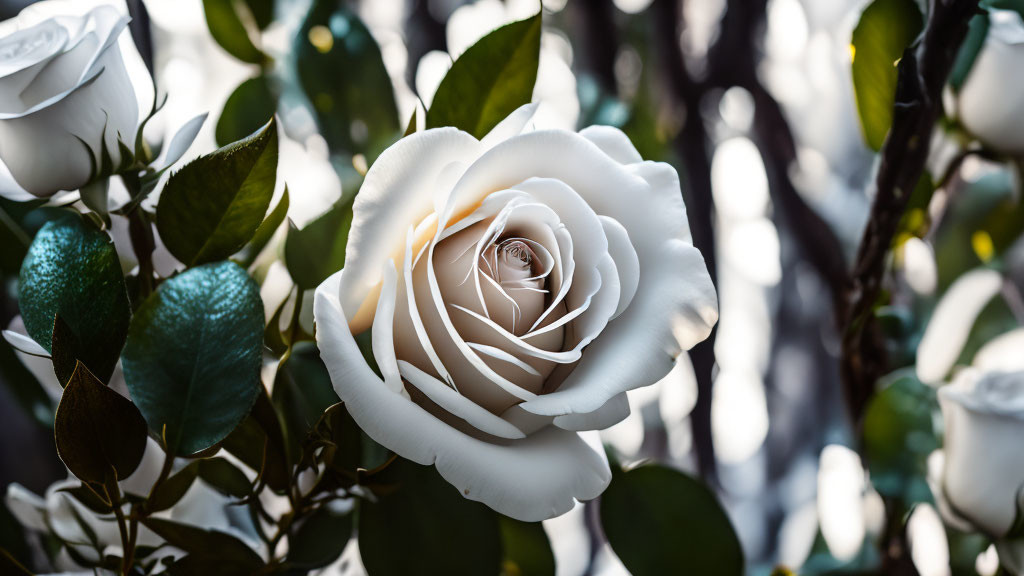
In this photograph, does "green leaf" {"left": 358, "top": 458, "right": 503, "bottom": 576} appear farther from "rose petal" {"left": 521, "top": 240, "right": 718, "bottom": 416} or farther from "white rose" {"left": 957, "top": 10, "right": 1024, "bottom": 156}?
"white rose" {"left": 957, "top": 10, "right": 1024, "bottom": 156}

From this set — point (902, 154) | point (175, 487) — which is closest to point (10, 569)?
point (175, 487)

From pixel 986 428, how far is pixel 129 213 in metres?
0.32

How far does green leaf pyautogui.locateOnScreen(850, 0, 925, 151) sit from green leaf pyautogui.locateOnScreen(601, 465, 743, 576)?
0.16 m

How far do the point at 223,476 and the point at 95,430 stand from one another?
7 centimetres

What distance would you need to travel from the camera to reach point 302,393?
0.21m

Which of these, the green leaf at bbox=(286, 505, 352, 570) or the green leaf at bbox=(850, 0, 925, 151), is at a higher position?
the green leaf at bbox=(850, 0, 925, 151)

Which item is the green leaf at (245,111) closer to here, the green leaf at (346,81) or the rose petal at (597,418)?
the green leaf at (346,81)

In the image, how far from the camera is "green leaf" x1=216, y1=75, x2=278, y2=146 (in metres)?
0.31

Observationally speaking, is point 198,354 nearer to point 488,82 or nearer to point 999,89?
point 488,82

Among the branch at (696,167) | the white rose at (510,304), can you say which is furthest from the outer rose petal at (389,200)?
the branch at (696,167)

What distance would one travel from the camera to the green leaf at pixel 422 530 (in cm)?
24

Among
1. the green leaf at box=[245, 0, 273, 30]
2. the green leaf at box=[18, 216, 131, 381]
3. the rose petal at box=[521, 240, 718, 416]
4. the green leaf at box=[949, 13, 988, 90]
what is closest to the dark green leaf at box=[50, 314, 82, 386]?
the green leaf at box=[18, 216, 131, 381]

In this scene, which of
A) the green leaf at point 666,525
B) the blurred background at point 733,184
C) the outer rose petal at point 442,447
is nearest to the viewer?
the outer rose petal at point 442,447

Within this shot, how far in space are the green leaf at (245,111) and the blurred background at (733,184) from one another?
0.07 metres
